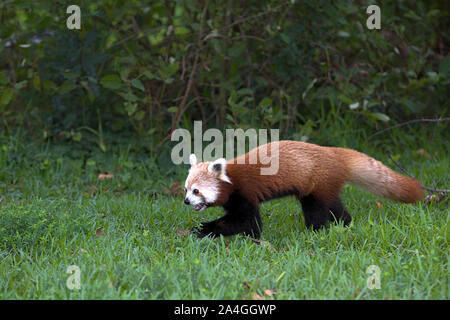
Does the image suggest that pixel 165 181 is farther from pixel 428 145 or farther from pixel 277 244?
pixel 428 145

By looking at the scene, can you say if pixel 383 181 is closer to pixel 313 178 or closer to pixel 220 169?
pixel 313 178

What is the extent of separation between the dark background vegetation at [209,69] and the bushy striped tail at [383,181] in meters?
1.61

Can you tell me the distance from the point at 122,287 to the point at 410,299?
171 centimetres

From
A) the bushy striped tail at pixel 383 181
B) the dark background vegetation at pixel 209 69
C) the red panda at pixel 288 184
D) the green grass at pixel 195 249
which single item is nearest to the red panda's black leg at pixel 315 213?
the red panda at pixel 288 184

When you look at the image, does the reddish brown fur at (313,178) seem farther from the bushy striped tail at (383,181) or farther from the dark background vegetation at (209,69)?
the dark background vegetation at (209,69)

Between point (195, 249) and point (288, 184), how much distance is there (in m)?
1.03

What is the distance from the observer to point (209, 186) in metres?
4.20

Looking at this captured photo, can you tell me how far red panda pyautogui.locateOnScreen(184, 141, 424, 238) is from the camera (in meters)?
4.19

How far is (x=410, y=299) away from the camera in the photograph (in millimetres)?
2963

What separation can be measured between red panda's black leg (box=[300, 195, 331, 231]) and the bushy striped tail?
39 centimetres

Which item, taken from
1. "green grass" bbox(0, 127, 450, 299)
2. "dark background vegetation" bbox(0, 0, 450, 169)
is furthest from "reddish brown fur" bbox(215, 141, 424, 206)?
"dark background vegetation" bbox(0, 0, 450, 169)

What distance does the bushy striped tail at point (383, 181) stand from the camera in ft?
14.4

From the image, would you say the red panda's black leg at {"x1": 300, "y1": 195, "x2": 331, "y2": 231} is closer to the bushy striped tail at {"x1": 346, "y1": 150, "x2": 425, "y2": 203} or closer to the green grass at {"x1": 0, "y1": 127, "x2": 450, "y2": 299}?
the green grass at {"x1": 0, "y1": 127, "x2": 450, "y2": 299}

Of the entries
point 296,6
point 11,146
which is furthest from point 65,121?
point 296,6
